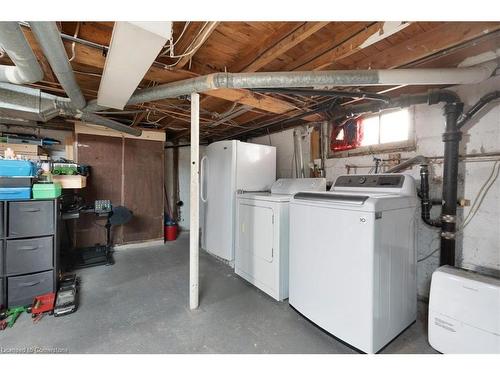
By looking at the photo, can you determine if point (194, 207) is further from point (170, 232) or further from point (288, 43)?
point (170, 232)

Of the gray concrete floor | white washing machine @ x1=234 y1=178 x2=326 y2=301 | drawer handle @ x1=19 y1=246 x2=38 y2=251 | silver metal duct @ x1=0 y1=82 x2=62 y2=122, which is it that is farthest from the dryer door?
silver metal duct @ x1=0 y1=82 x2=62 y2=122

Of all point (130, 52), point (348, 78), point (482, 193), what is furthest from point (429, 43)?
point (130, 52)

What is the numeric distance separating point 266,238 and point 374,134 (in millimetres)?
1903

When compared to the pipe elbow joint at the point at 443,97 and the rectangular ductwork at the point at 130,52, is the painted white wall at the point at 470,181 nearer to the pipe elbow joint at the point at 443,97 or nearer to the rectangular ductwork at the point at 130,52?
the pipe elbow joint at the point at 443,97

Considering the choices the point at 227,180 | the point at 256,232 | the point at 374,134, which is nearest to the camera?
the point at 256,232

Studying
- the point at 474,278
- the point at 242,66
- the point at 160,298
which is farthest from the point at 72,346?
the point at 474,278

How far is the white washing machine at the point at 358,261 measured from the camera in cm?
152

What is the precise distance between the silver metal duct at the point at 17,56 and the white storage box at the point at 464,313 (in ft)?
10.4

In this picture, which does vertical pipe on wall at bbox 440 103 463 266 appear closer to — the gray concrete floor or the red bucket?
the gray concrete floor

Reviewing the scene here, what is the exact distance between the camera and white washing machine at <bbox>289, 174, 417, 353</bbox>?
1518mm

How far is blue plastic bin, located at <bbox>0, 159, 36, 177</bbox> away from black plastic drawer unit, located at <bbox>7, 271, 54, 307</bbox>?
3.35ft

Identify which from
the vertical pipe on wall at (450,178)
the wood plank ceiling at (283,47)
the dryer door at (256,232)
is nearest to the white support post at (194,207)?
the wood plank ceiling at (283,47)

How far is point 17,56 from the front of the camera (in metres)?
1.38
